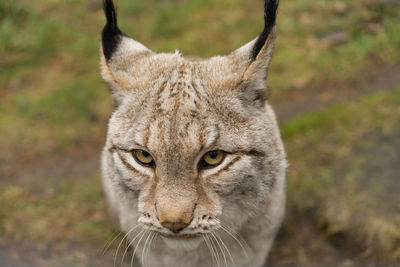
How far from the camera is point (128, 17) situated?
9484 mm

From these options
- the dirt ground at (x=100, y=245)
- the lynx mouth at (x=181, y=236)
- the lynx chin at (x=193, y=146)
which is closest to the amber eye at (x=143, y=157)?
the lynx chin at (x=193, y=146)

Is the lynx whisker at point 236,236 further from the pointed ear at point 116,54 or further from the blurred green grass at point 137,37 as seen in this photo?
the blurred green grass at point 137,37

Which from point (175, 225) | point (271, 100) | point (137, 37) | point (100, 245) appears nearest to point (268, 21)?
point (175, 225)

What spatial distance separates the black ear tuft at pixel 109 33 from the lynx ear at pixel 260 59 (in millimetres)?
1141

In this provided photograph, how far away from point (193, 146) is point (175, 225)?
54 centimetres

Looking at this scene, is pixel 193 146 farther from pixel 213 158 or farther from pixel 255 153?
pixel 255 153

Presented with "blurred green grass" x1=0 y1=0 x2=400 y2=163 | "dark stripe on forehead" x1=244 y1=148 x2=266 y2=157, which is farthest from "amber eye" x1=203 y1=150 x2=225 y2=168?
"blurred green grass" x1=0 y1=0 x2=400 y2=163

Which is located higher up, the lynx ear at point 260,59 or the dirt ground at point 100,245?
the lynx ear at point 260,59

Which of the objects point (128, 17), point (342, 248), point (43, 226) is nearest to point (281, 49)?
point (128, 17)

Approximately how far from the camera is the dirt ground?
4652 millimetres

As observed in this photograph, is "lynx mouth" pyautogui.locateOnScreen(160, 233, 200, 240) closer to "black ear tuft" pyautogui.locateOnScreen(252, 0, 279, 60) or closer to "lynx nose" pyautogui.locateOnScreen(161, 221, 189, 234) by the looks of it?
"lynx nose" pyautogui.locateOnScreen(161, 221, 189, 234)

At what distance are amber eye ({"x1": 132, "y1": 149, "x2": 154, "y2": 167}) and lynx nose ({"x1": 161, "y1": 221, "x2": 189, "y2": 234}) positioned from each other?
1.54ft

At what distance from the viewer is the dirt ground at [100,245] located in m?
4.65

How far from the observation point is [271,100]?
7.15 m
